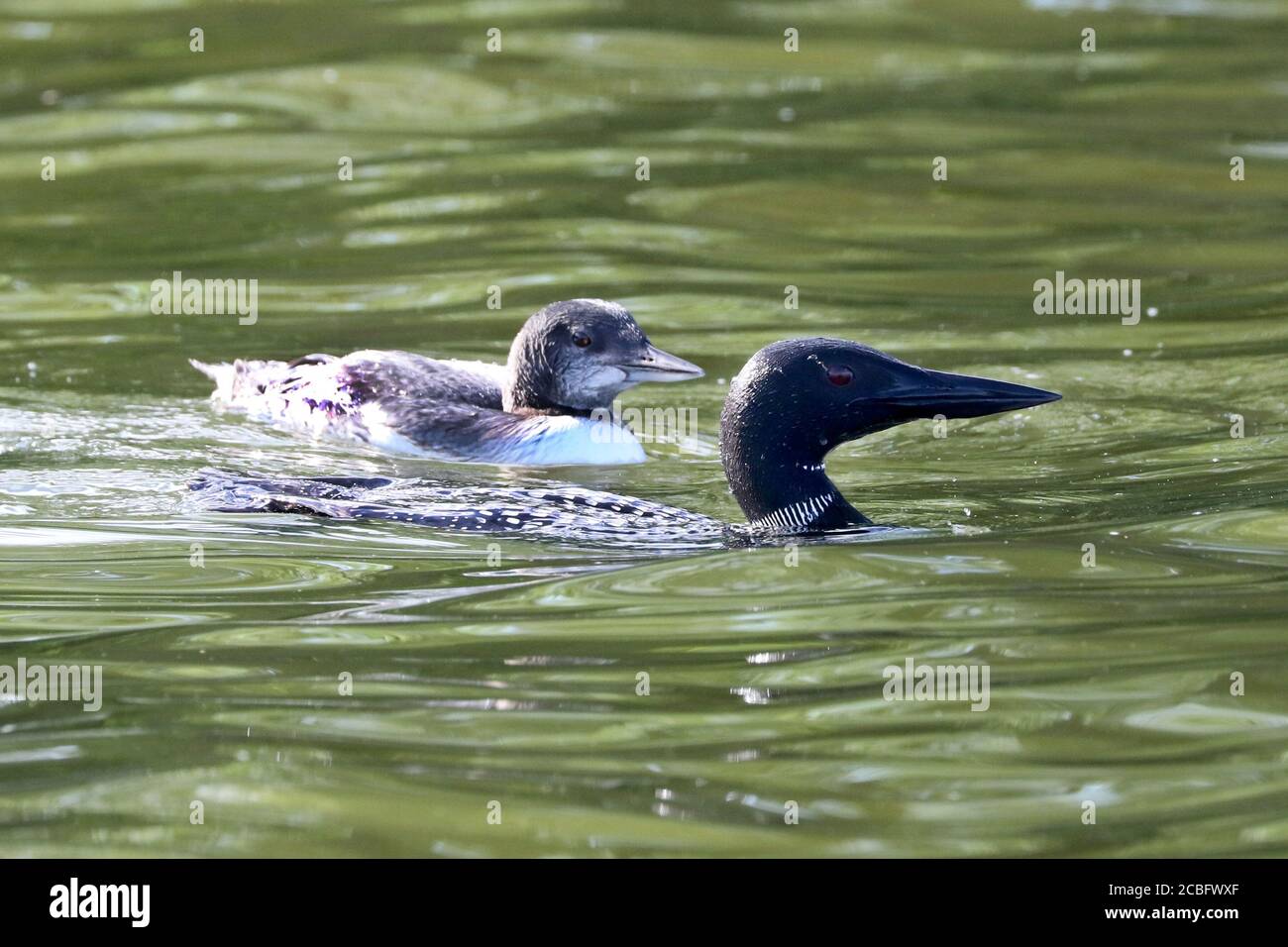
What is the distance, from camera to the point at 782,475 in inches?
267

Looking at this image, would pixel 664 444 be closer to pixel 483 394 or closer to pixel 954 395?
pixel 483 394

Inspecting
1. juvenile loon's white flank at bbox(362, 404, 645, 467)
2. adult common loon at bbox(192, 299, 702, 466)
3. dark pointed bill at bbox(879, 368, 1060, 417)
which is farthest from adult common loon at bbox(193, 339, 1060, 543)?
adult common loon at bbox(192, 299, 702, 466)

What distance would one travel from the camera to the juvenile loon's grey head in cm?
902

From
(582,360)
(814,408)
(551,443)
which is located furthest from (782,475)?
(582,360)

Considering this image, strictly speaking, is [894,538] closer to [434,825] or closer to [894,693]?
[894,693]

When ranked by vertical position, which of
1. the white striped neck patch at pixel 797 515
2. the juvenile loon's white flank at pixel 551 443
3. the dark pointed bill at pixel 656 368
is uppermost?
the dark pointed bill at pixel 656 368

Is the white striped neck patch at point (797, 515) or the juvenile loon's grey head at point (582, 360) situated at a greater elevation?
the juvenile loon's grey head at point (582, 360)

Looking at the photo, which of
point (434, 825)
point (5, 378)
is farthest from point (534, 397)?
point (434, 825)

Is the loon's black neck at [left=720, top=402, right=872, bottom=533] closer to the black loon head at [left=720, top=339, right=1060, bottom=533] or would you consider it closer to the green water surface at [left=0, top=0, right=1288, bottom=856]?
the black loon head at [left=720, top=339, right=1060, bottom=533]

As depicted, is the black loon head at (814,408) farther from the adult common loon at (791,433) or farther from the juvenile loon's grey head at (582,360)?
the juvenile loon's grey head at (582,360)

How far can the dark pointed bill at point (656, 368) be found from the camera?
8891 millimetres

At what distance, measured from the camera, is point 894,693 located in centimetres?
498

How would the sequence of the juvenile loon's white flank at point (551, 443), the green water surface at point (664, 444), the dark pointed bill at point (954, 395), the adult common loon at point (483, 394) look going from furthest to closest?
1. the adult common loon at point (483, 394)
2. the juvenile loon's white flank at point (551, 443)
3. the dark pointed bill at point (954, 395)
4. the green water surface at point (664, 444)

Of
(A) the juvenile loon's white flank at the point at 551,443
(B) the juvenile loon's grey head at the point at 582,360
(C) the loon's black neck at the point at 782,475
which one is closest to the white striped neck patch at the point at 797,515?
(C) the loon's black neck at the point at 782,475
